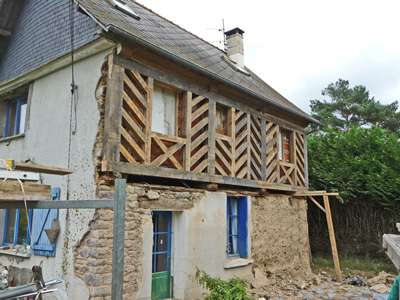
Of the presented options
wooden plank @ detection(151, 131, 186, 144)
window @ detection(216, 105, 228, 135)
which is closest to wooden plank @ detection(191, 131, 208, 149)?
wooden plank @ detection(151, 131, 186, 144)

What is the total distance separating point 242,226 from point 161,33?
502cm

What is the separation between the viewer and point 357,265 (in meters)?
11.7

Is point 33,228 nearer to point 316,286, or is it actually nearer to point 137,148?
point 137,148

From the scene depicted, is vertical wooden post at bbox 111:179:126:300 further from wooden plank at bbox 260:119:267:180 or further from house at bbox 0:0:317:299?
wooden plank at bbox 260:119:267:180

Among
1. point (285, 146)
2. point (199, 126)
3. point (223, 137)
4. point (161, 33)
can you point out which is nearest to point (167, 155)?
point (199, 126)

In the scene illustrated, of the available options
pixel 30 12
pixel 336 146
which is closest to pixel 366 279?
pixel 336 146

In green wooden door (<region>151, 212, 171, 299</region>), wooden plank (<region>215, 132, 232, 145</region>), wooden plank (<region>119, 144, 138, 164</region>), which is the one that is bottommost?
green wooden door (<region>151, 212, 171, 299</region>)

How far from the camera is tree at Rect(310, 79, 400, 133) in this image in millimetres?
22203

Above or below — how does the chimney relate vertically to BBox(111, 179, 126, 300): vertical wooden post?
above

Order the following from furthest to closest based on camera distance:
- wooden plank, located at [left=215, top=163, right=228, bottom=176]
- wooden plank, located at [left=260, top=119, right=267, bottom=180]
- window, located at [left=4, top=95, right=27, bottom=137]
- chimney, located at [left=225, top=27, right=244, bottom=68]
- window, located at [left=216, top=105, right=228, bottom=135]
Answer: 1. chimney, located at [left=225, top=27, right=244, bottom=68]
2. wooden plank, located at [left=260, top=119, right=267, bottom=180]
3. window, located at [left=216, top=105, right=228, bottom=135]
4. window, located at [left=4, top=95, right=27, bottom=137]
5. wooden plank, located at [left=215, top=163, right=228, bottom=176]

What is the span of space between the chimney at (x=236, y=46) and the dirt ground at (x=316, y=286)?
22.2 feet

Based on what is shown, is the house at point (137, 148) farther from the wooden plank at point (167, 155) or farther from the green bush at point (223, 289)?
the green bush at point (223, 289)

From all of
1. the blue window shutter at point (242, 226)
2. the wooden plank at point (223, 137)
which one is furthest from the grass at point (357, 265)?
the wooden plank at point (223, 137)

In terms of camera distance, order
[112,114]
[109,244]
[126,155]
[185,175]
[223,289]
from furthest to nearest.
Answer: [185,175] < [223,289] < [126,155] < [112,114] < [109,244]
